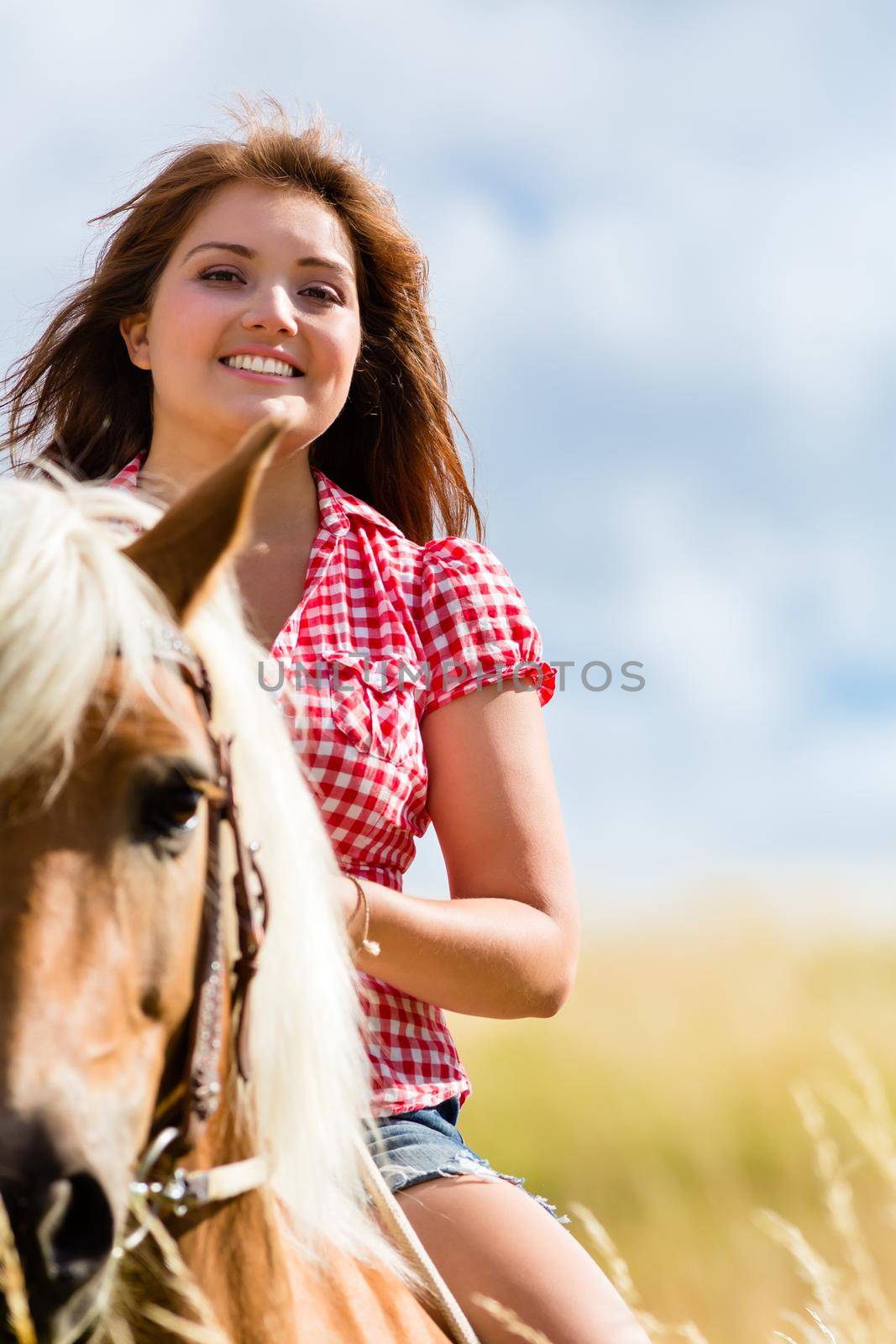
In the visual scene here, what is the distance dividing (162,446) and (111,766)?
1558mm

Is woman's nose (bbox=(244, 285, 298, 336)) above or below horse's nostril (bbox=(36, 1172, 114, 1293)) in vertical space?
above

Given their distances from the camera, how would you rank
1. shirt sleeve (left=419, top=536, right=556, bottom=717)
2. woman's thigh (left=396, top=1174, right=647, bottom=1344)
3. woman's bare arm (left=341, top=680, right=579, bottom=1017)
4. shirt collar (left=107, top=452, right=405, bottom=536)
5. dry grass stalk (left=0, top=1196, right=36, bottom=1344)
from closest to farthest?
dry grass stalk (left=0, top=1196, right=36, bottom=1344)
woman's thigh (left=396, top=1174, right=647, bottom=1344)
woman's bare arm (left=341, top=680, right=579, bottom=1017)
shirt sleeve (left=419, top=536, right=556, bottom=717)
shirt collar (left=107, top=452, right=405, bottom=536)

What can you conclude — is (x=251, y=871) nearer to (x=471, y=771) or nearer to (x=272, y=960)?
(x=272, y=960)

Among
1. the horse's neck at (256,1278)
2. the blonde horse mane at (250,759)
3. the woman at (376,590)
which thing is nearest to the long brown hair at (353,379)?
the woman at (376,590)

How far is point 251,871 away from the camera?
150 cm

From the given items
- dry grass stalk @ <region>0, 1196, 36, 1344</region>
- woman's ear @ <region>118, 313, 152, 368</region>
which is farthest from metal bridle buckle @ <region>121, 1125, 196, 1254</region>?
woman's ear @ <region>118, 313, 152, 368</region>

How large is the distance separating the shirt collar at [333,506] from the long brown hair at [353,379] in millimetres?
282

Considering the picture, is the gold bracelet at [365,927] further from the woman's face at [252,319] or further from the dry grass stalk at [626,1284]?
the woman's face at [252,319]

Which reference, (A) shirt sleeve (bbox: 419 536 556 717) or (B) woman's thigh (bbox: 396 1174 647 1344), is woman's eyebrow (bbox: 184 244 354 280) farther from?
(B) woman's thigh (bbox: 396 1174 647 1344)

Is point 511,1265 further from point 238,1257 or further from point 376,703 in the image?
point 376,703

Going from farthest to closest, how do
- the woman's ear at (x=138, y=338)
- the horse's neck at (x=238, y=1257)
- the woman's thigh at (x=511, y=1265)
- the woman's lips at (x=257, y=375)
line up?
the woman's ear at (x=138, y=338)
the woman's lips at (x=257, y=375)
the woman's thigh at (x=511, y=1265)
the horse's neck at (x=238, y=1257)

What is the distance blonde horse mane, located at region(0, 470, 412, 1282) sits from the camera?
1.33m

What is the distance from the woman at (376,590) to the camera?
199 cm

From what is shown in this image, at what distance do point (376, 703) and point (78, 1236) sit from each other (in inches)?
49.2
